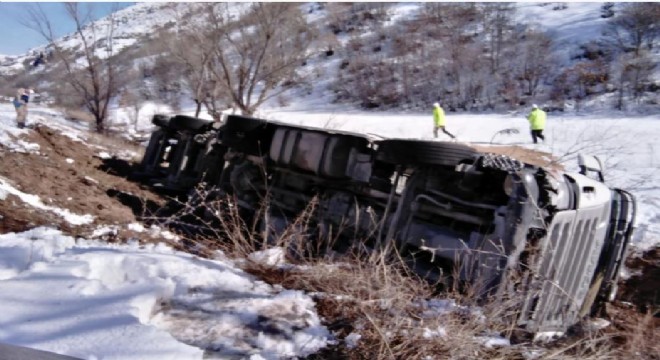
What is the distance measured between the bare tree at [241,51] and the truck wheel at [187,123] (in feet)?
36.1

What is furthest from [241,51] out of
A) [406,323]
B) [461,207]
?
[406,323]

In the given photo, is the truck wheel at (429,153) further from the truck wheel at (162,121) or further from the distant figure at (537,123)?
the distant figure at (537,123)

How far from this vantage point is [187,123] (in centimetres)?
811

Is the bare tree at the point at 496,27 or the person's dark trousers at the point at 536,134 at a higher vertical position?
the bare tree at the point at 496,27

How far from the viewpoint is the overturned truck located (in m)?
3.57

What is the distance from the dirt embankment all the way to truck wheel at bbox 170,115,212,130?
1.15 m

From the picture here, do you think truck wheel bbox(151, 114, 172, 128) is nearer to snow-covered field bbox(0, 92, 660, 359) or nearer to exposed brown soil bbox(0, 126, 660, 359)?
exposed brown soil bbox(0, 126, 660, 359)

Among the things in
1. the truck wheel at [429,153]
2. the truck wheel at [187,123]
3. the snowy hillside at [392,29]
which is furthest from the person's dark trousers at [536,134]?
the truck wheel at [429,153]

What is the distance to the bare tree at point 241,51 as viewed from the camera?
64.3 ft

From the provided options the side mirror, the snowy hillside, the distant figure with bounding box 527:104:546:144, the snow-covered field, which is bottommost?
the snow-covered field

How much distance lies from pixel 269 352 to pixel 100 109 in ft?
58.8

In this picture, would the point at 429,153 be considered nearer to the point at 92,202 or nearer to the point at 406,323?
the point at 406,323

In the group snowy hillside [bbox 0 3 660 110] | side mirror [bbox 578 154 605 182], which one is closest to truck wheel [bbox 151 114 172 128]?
side mirror [bbox 578 154 605 182]

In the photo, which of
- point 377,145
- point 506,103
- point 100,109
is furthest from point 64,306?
point 506,103
